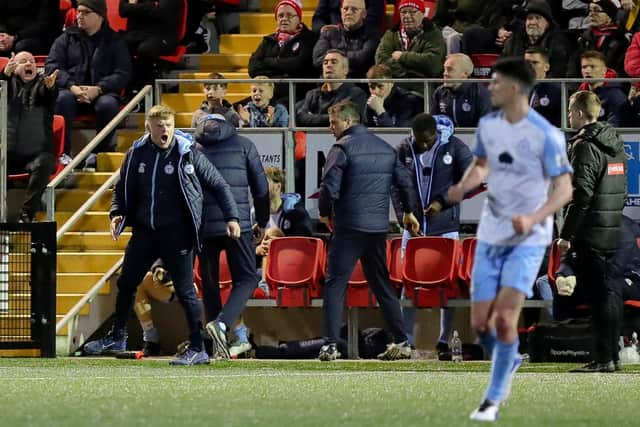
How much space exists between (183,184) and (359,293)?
108 inches

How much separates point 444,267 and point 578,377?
328cm

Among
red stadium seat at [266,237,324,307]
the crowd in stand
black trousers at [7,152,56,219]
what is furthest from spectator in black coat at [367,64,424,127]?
black trousers at [7,152,56,219]

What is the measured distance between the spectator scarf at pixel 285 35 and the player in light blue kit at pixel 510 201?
9483 millimetres

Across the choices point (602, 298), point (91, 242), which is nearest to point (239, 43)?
point (91, 242)

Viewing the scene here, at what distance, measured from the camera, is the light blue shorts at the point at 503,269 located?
9.00m

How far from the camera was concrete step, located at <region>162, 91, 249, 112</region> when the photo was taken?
1916cm

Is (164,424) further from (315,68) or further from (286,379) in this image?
(315,68)

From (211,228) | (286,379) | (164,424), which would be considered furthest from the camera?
(211,228)

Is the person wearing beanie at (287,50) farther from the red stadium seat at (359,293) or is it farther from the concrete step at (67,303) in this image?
the concrete step at (67,303)

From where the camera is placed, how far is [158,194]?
1417 centimetres

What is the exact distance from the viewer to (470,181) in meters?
9.10

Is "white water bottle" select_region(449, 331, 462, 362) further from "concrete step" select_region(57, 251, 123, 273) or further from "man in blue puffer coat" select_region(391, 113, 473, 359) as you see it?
"concrete step" select_region(57, 251, 123, 273)

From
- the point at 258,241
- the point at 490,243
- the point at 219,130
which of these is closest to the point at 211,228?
the point at 219,130

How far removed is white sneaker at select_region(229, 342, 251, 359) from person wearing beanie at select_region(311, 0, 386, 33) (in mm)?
4059
